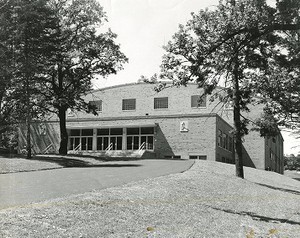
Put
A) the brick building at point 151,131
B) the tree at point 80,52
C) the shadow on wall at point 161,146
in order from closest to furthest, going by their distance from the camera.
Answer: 1. the tree at point 80,52
2. the brick building at point 151,131
3. the shadow on wall at point 161,146

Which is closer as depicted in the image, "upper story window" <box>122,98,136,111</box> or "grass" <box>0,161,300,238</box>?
"grass" <box>0,161,300,238</box>

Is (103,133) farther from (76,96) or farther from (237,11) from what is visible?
(237,11)

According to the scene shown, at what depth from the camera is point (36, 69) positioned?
28203 millimetres

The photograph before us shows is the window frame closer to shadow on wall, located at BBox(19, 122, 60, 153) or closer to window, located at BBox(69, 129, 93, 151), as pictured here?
window, located at BBox(69, 129, 93, 151)

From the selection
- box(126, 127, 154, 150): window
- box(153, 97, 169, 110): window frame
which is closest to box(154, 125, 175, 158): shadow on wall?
box(126, 127, 154, 150): window

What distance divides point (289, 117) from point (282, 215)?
27.3ft

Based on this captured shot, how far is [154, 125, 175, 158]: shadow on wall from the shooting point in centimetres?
4644

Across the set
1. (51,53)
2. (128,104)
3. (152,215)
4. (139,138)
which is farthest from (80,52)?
(152,215)

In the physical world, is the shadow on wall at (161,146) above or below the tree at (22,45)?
below

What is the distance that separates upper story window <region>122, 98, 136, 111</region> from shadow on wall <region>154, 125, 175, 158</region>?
1013 centimetres

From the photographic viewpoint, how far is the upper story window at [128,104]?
56612mm

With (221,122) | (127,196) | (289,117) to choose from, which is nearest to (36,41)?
(289,117)

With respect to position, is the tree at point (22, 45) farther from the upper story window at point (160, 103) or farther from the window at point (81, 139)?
the upper story window at point (160, 103)

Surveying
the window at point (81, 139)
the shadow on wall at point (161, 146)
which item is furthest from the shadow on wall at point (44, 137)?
the shadow on wall at point (161, 146)
